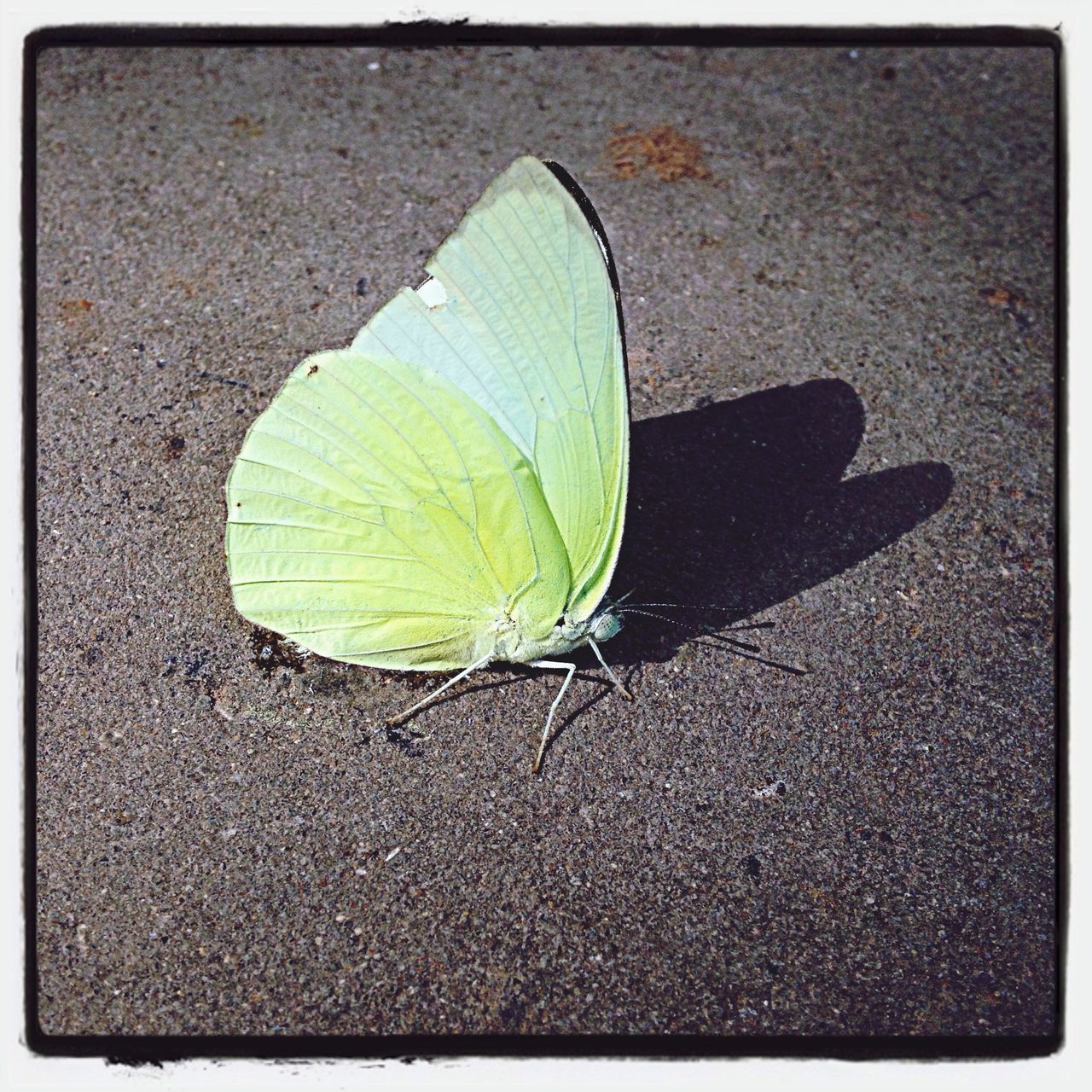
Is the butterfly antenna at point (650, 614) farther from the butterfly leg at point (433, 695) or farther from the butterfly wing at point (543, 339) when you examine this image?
the butterfly leg at point (433, 695)

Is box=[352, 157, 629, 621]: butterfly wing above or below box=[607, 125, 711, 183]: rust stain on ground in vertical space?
below

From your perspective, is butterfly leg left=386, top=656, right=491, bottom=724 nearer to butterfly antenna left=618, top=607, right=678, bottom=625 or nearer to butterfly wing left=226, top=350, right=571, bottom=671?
butterfly wing left=226, top=350, right=571, bottom=671

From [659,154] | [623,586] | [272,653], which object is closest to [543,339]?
[623,586]

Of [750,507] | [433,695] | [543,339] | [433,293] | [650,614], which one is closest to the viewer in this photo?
[543,339]

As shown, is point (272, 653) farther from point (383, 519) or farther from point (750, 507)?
point (750, 507)

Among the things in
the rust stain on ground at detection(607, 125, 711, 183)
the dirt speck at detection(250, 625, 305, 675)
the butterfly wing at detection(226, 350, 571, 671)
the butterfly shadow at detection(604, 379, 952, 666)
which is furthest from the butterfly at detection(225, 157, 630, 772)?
the rust stain on ground at detection(607, 125, 711, 183)

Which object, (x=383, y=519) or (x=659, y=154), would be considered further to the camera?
(x=659, y=154)

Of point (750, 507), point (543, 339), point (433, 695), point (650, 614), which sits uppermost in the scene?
point (543, 339)
